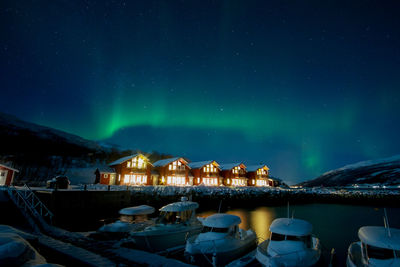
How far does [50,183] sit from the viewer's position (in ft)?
100

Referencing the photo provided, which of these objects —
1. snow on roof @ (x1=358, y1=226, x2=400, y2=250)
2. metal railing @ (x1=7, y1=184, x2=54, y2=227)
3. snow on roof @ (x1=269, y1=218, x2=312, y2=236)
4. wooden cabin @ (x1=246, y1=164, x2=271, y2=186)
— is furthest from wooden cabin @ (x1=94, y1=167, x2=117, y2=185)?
snow on roof @ (x1=358, y1=226, x2=400, y2=250)

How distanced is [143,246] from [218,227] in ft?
17.3

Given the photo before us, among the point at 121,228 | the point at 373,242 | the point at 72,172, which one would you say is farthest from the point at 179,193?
the point at 72,172

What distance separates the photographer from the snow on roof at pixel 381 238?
9891mm

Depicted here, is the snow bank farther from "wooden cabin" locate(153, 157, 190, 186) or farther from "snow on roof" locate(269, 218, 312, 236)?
"wooden cabin" locate(153, 157, 190, 186)

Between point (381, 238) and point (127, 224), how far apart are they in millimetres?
15812

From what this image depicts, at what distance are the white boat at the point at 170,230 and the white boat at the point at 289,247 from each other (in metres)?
5.80

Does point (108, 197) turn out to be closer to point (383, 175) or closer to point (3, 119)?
point (3, 119)

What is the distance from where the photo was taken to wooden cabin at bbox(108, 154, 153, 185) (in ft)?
159

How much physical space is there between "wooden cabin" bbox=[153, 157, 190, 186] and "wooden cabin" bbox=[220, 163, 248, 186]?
13.4 meters

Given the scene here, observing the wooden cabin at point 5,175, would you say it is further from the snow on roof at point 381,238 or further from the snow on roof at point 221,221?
the snow on roof at point 381,238

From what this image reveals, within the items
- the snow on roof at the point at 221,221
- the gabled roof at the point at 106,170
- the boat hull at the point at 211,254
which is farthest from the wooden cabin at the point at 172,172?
the boat hull at the point at 211,254

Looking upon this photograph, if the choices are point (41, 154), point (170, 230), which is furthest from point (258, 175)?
point (41, 154)

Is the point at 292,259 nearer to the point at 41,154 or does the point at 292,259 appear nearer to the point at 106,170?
the point at 106,170
